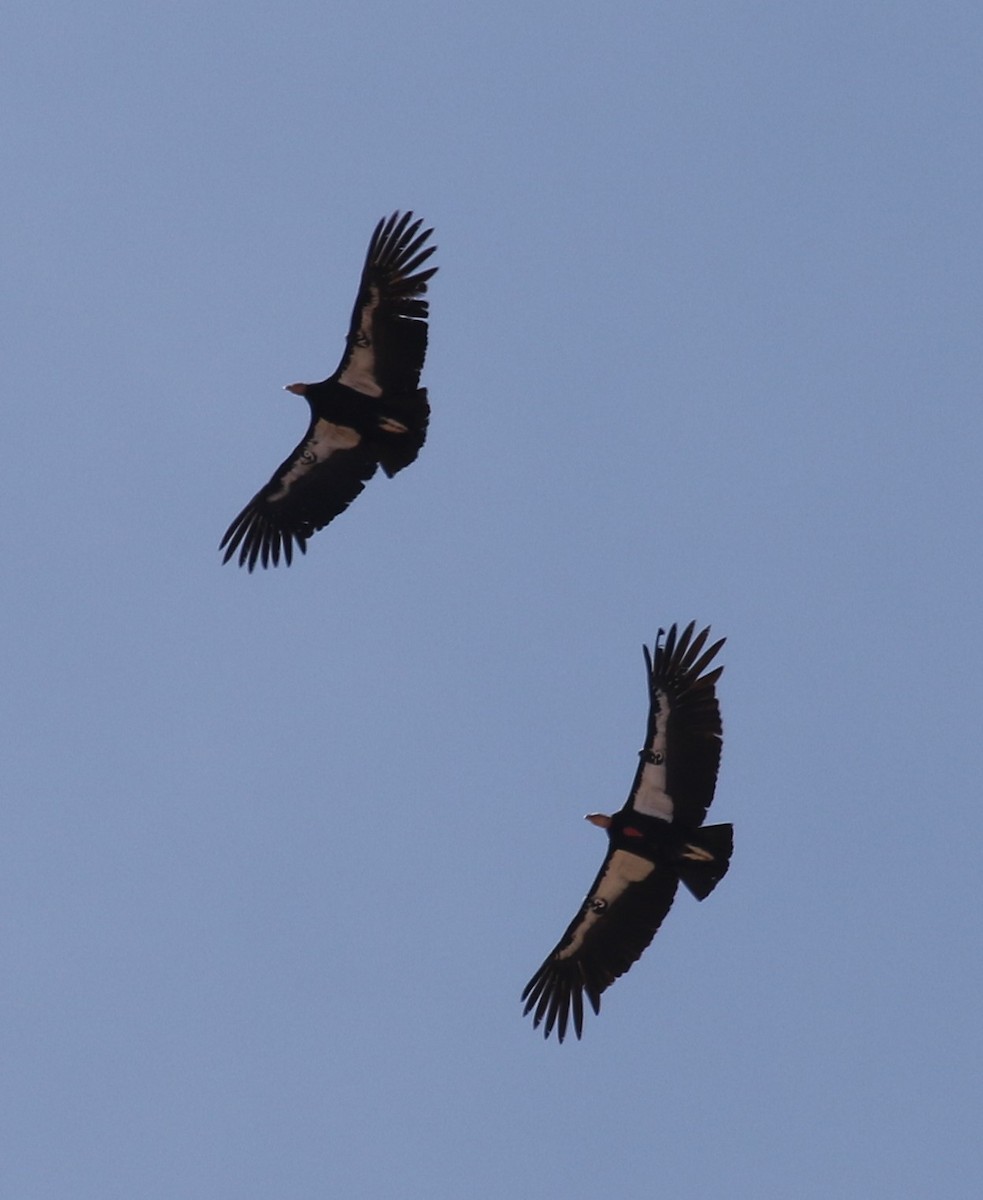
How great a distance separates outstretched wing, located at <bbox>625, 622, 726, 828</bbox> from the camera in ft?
110

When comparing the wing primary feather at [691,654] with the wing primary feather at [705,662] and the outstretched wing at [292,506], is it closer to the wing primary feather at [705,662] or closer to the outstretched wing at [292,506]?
the wing primary feather at [705,662]

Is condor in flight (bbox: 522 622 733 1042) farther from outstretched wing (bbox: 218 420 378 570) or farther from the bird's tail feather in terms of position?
outstretched wing (bbox: 218 420 378 570)

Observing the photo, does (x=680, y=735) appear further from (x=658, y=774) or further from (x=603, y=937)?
(x=603, y=937)

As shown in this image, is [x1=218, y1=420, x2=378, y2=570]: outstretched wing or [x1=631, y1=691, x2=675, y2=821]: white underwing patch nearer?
[x1=631, y1=691, x2=675, y2=821]: white underwing patch

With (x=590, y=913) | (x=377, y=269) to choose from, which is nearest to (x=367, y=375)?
(x=377, y=269)

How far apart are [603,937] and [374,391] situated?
9.04 metres

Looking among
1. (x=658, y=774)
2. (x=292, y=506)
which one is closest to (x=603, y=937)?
(x=658, y=774)

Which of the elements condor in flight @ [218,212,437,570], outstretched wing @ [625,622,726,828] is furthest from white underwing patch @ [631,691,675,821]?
condor in flight @ [218,212,437,570]

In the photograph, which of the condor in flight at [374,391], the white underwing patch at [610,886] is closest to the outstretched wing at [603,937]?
the white underwing patch at [610,886]

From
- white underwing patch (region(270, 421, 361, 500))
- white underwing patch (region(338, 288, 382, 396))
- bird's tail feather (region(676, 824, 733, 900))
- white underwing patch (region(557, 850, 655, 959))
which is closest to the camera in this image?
bird's tail feather (region(676, 824, 733, 900))

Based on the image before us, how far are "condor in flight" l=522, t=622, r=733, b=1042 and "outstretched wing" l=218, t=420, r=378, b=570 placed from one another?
6676mm

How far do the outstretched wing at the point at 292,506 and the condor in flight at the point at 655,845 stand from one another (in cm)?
668

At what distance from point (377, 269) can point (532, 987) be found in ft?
36.2

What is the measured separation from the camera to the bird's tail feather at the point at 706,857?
109 ft
